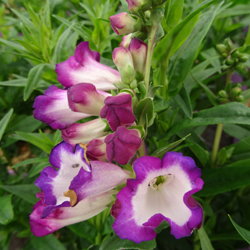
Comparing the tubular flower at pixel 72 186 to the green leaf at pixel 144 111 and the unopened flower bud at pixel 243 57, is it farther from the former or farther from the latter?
the unopened flower bud at pixel 243 57

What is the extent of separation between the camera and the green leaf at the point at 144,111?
56 cm

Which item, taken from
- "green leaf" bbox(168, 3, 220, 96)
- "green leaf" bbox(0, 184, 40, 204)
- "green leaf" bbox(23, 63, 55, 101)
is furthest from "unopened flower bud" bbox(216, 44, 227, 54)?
"green leaf" bbox(0, 184, 40, 204)

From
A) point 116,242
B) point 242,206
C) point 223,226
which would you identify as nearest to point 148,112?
point 116,242

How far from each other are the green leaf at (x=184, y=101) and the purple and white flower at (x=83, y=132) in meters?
0.30

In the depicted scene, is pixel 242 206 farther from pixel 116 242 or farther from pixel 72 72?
pixel 72 72

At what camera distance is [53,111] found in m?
0.64

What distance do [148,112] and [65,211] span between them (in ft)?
1.04

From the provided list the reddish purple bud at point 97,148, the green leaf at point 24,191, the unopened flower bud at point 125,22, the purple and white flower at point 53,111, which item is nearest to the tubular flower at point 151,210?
the reddish purple bud at point 97,148

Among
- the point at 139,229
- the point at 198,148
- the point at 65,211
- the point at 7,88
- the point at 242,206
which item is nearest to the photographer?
the point at 139,229

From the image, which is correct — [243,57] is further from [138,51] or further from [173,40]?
[138,51]

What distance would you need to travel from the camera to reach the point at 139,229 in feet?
1.69

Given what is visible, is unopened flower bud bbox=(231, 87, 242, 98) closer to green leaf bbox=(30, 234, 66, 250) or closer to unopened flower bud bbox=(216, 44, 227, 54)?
unopened flower bud bbox=(216, 44, 227, 54)

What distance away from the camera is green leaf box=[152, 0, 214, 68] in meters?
0.72

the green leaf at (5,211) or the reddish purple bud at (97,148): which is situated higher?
the reddish purple bud at (97,148)
